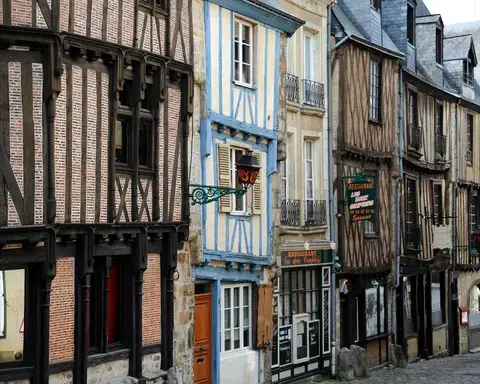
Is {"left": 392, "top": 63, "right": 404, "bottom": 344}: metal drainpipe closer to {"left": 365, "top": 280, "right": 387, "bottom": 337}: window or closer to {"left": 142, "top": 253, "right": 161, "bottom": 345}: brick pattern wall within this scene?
{"left": 365, "top": 280, "right": 387, "bottom": 337}: window

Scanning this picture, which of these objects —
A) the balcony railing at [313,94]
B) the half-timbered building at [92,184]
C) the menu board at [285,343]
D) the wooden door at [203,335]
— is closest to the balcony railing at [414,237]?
the balcony railing at [313,94]

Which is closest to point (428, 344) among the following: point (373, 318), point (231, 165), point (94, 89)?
point (373, 318)

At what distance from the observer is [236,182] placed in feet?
51.9

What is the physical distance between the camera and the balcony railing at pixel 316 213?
1877 centimetres

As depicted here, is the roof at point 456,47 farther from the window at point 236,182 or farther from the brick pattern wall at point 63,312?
the brick pattern wall at point 63,312

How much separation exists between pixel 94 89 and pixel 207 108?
281 centimetres

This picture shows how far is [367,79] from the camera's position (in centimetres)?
2112

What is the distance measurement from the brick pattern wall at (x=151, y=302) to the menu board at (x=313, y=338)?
18.5 ft

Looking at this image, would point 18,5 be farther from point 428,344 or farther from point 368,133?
point 428,344

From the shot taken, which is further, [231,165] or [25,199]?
[231,165]

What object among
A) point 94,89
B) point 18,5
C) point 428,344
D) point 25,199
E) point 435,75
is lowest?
point 428,344

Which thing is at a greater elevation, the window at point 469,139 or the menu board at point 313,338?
the window at point 469,139

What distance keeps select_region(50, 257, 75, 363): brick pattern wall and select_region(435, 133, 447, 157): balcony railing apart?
51.6 feet

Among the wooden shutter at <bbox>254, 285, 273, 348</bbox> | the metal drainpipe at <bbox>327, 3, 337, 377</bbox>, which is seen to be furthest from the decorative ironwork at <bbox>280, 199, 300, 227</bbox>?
the wooden shutter at <bbox>254, 285, 273, 348</bbox>
